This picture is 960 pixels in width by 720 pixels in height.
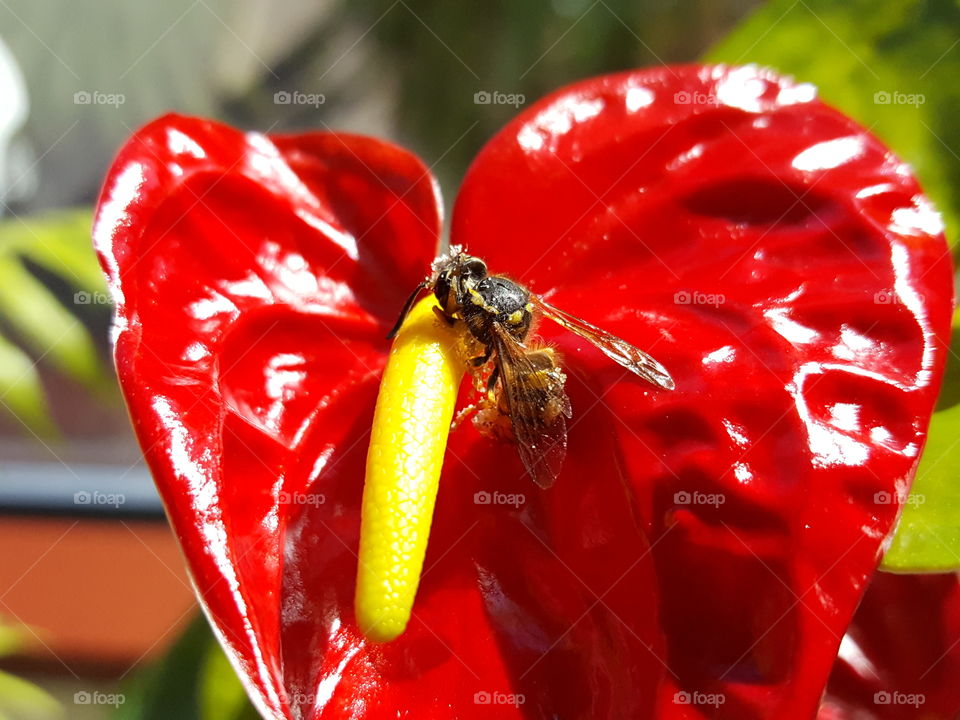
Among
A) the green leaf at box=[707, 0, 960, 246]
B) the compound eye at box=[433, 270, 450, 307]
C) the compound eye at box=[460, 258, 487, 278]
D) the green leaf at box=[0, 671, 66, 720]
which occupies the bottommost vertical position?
the green leaf at box=[0, 671, 66, 720]

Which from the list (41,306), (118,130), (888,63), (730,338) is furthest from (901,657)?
(118,130)

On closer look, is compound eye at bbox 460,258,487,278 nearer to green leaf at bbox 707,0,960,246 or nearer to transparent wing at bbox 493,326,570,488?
transparent wing at bbox 493,326,570,488

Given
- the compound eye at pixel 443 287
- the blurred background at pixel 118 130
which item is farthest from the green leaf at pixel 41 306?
the compound eye at pixel 443 287

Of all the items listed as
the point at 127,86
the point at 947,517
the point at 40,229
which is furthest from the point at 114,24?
the point at 947,517

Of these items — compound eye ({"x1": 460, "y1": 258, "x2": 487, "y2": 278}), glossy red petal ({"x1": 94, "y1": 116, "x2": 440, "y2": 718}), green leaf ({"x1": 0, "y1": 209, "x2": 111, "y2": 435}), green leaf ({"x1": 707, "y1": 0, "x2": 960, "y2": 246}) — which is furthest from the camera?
green leaf ({"x1": 0, "y1": 209, "x2": 111, "y2": 435})

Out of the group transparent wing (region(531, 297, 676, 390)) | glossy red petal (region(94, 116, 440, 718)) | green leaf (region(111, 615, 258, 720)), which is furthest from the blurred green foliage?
transparent wing (region(531, 297, 676, 390))

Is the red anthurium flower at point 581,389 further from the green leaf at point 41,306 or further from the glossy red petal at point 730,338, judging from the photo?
the green leaf at point 41,306

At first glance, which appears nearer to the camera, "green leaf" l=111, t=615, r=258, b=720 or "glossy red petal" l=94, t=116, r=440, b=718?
"glossy red petal" l=94, t=116, r=440, b=718
